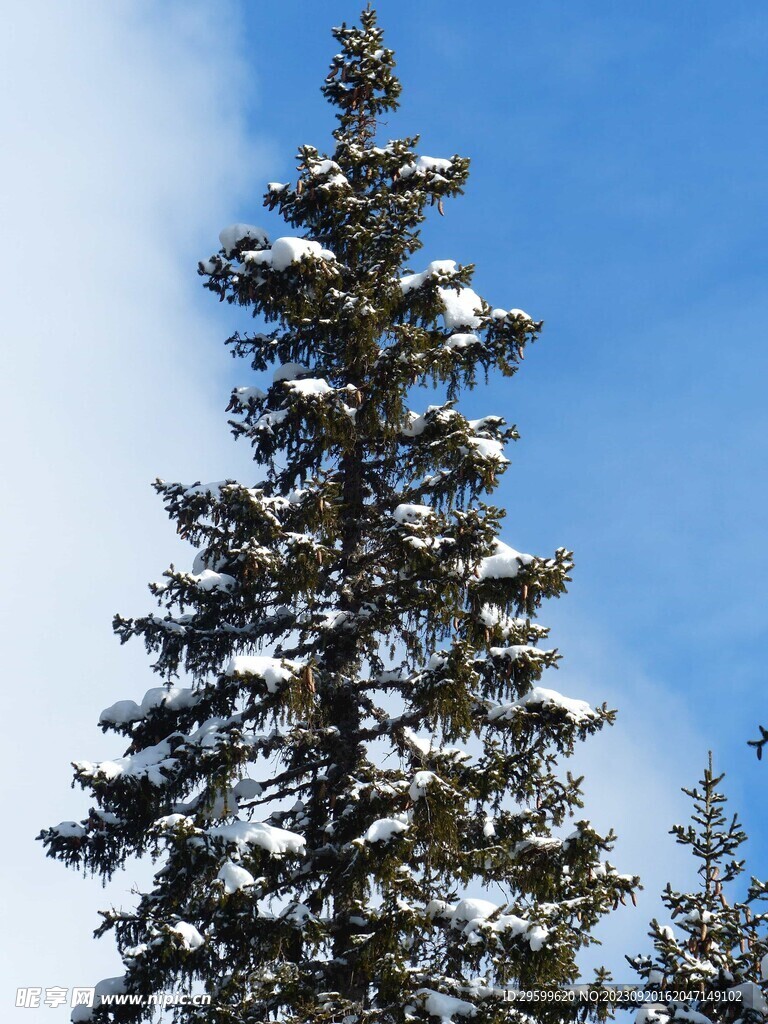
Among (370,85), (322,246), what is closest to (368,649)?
(322,246)

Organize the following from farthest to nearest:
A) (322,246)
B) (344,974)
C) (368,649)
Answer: (322,246) < (368,649) < (344,974)

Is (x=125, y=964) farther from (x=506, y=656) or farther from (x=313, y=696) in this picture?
(x=506, y=656)

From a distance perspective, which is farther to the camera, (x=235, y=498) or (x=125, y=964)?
(x=235, y=498)

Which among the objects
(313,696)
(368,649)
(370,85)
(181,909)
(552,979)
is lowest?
(552,979)

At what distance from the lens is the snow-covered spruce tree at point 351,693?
13.6m

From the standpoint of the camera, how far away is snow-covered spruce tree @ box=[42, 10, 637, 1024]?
44.8 feet

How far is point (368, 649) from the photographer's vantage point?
684 inches

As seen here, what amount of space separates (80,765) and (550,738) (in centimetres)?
573

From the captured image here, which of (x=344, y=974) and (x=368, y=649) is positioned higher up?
(x=368, y=649)

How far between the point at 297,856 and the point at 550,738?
11.2 ft

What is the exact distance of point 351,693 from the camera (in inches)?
644

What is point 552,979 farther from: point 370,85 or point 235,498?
point 370,85

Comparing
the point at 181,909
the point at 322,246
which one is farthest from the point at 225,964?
the point at 322,246

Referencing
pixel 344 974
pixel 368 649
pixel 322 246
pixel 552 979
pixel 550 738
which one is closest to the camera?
pixel 552 979
